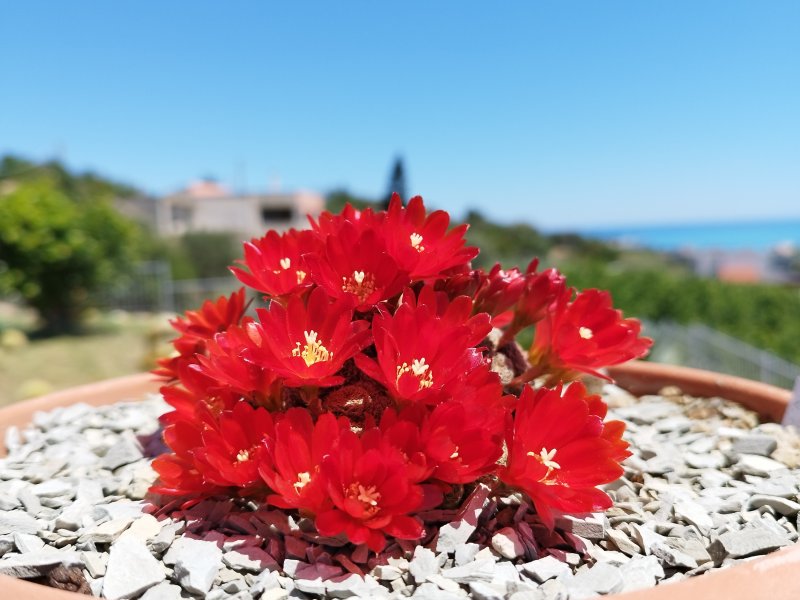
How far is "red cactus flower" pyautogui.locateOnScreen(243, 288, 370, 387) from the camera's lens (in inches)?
51.8

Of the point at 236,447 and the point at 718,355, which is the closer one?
the point at 236,447

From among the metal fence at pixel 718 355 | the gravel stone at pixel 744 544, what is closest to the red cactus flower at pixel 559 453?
the gravel stone at pixel 744 544

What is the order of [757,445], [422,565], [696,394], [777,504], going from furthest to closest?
[696,394] → [757,445] → [777,504] → [422,565]

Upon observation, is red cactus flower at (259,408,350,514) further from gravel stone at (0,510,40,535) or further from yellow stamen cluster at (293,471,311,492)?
gravel stone at (0,510,40,535)

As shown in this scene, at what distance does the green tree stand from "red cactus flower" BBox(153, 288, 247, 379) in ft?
39.2

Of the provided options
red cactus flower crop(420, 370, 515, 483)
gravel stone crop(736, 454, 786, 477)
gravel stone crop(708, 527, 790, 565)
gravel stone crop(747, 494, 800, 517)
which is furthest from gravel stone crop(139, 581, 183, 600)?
gravel stone crop(736, 454, 786, 477)

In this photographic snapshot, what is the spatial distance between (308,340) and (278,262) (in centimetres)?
32

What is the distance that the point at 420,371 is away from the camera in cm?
133

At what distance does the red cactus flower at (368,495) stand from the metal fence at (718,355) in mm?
5055

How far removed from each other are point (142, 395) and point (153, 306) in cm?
1821

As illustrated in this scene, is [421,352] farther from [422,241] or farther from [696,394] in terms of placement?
[696,394]

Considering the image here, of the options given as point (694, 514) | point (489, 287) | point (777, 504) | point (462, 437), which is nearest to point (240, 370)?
point (462, 437)

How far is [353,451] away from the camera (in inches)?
49.4

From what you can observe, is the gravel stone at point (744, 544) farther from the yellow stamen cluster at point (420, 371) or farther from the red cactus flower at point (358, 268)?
the red cactus flower at point (358, 268)
